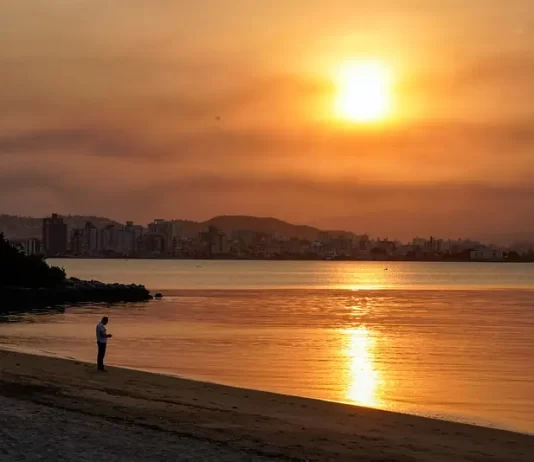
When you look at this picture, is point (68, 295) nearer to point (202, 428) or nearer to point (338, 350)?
point (338, 350)

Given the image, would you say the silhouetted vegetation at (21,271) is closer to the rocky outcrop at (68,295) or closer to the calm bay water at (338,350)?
the rocky outcrop at (68,295)

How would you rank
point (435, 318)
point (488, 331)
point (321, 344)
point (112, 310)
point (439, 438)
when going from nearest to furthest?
1. point (439, 438)
2. point (321, 344)
3. point (488, 331)
4. point (435, 318)
5. point (112, 310)

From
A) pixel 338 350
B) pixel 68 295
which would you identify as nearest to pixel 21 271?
pixel 68 295

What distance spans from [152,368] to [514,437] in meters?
15.1

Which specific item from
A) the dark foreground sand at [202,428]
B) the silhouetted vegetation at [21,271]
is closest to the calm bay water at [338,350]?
the dark foreground sand at [202,428]

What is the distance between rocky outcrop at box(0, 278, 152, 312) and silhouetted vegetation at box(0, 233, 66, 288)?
163 cm

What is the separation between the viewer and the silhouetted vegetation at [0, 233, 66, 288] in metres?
76.0

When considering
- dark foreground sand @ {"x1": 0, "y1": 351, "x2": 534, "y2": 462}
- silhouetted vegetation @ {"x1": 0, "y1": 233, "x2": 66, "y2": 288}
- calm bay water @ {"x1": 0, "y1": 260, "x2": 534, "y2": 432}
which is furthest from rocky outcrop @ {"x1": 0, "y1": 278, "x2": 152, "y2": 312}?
dark foreground sand @ {"x1": 0, "y1": 351, "x2": 534, "y2": 462}

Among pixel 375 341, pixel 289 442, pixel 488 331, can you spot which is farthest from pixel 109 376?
pixel 488 331

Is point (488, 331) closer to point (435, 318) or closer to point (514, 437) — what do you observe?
point (435, 318)

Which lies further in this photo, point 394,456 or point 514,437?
point 514,437

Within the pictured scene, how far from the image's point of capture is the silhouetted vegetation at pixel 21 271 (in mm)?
76000

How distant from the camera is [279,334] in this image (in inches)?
1834

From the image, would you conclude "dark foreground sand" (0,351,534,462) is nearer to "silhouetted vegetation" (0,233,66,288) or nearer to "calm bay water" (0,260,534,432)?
"calm bay water" (0,260,534,432)
